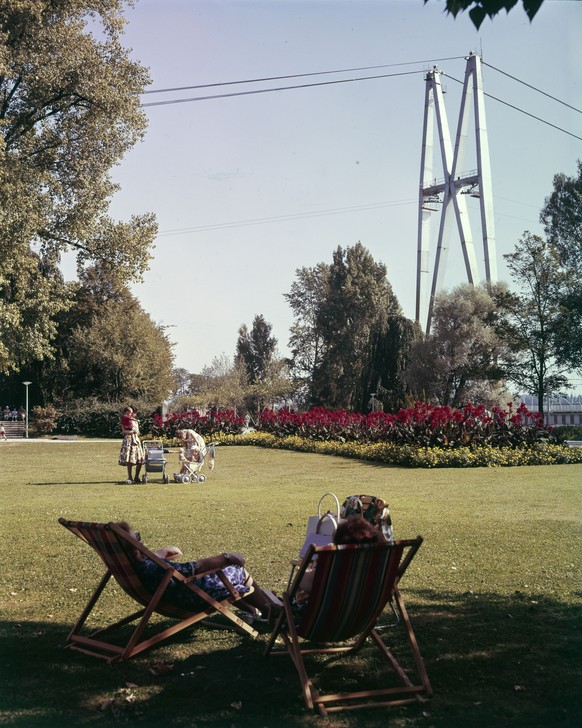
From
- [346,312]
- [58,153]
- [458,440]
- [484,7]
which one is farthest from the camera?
[346,312]

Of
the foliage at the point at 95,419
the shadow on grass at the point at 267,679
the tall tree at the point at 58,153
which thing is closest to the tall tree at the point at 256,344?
the foliage at the point at 95,419

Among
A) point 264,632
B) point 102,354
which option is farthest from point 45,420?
point 264,632

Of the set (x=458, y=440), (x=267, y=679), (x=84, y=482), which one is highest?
(x=458, y=440)

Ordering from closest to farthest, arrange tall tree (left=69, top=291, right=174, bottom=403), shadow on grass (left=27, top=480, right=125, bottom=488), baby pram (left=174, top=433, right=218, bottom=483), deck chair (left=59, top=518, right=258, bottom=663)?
deck chair (left=59, top=518, right=258, bottom=663), shadow on grass (left=27, top=480, right=125, bottom=488), baby pram (left=174, top=433, right=218, bottom=483), tall tree (left=69, top=291, right=174, bottom=403)

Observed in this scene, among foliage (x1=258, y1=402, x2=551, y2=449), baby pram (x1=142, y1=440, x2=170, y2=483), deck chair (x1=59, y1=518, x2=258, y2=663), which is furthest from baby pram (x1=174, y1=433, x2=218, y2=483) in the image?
deck chair (x1=59, y1=518, x2=258, y2=663)

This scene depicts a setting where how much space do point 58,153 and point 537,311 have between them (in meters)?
19.4

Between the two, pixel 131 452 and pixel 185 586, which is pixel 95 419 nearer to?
pixel 131 452

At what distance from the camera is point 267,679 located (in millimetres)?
4602

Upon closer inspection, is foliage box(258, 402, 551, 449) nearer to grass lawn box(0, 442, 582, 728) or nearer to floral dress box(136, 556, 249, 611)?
grass lawn box(0, 442, 582, 728)

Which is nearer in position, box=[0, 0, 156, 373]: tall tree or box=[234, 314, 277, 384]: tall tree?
box=[0, 0, 156, 373]: tall tree

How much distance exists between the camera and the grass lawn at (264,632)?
4125 mm

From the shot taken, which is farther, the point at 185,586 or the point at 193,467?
the point at 193,467

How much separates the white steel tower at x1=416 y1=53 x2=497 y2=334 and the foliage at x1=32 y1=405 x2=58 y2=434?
22357 mm

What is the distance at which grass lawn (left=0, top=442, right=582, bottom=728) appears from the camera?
412 cm
